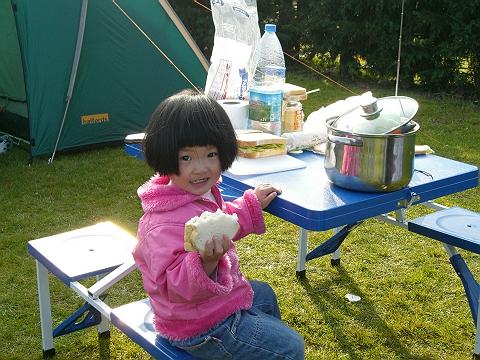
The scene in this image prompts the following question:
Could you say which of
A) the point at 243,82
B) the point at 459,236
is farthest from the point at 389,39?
the point at 459,236

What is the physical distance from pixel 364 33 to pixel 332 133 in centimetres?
686

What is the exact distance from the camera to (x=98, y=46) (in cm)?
552

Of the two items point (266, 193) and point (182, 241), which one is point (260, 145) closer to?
point (266, 193)

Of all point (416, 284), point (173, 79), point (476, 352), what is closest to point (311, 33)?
point (173, 79)

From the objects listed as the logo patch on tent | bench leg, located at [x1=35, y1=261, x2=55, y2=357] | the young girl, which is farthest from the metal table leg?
the logo patch on tent

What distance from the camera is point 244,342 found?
1.81 meters

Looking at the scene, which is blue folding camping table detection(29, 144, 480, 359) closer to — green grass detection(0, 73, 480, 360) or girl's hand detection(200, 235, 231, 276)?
girl's hand detection(200, 235, 231, 276)

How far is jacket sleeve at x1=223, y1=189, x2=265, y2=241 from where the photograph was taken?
1.92m

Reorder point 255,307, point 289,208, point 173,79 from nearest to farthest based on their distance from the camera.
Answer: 1. point 289,208
2. point 255,307
3. point 173,79

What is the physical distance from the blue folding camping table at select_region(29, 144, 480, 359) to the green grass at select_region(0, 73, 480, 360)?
518mm

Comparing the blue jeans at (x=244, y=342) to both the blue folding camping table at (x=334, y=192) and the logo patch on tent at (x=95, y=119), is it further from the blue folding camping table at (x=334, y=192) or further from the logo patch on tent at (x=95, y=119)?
the logo patch on tent at (x=95, y=119)

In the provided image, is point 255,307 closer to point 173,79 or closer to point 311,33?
point 173,79

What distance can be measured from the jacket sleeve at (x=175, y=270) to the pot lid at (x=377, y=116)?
2.00 ft

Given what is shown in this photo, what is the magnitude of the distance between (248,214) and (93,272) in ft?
2.53
